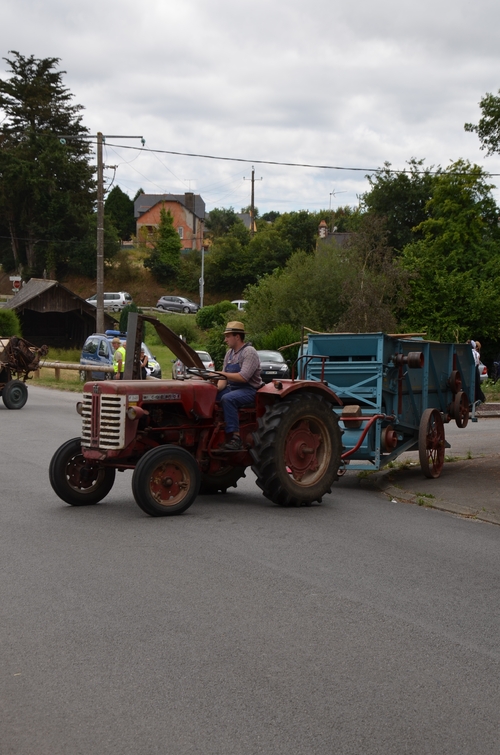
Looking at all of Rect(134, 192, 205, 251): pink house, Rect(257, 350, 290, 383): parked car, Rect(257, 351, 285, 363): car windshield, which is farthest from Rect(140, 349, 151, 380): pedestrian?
Rect(134, 192, 205, 251): pink house

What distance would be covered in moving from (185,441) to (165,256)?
78.8m

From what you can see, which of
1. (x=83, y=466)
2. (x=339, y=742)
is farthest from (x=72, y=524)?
(x=339, y=742)

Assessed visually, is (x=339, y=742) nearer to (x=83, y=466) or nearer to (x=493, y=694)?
(x=493, y=694)

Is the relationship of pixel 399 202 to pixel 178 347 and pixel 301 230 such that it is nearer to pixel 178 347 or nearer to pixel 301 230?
pixel 301 230

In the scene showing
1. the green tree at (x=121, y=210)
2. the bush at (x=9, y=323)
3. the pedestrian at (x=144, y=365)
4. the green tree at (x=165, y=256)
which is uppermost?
the green tree at (x=121, y=210)

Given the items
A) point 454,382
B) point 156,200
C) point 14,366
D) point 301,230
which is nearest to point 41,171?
point 301,230

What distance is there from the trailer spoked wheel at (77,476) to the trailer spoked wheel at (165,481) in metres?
0.88

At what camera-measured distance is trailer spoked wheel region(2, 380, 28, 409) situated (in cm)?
2450

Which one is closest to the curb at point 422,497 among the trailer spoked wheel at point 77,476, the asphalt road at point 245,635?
the asphalt road at point 245,635

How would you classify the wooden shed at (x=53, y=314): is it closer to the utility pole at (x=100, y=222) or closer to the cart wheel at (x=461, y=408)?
the utility pole at (x=100, y=222)

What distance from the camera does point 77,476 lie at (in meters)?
10.6

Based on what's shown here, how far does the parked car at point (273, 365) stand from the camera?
111 feet

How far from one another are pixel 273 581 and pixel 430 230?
47681mm

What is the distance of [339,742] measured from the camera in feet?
14.8
